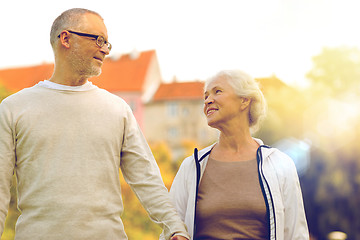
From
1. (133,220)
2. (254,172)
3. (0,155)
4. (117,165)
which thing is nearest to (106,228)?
(117,165)

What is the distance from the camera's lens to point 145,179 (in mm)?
2783

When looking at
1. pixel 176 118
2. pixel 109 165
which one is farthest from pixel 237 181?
pixel 176 118

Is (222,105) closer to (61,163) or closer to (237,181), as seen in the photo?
(237,181)

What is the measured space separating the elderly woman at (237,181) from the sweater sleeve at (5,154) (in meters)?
0.95

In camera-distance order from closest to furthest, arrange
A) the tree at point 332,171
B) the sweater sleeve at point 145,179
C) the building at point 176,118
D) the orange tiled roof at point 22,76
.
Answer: the sweater sleeve at point 145,179, the tree at point 332,171, the building at point 176,118, the orange tiled roof at point 22,76

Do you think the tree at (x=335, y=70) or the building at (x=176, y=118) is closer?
the tree at (x=335, y=70)

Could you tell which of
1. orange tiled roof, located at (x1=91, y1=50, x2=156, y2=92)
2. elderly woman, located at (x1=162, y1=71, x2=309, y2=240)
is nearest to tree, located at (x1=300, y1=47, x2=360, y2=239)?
orange tiled roof, located at (x1=91, y1=50, x2=156, y2=92)

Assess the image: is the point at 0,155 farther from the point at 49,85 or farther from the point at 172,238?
the point at 172,238

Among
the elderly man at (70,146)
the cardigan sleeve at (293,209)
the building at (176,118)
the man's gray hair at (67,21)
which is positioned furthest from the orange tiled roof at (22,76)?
the cardigan sleeve at (293,209)

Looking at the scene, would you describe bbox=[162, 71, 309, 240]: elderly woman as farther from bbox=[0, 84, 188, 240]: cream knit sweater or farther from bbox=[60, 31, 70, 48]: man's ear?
bbox=[60, 31, 70, 48]: man's ear

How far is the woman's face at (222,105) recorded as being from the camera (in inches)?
114

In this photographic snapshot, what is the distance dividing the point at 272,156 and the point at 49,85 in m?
1.30

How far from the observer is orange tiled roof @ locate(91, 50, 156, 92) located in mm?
41219

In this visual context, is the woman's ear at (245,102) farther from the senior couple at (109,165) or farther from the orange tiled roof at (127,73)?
the orange tiled roof at (127,73)
